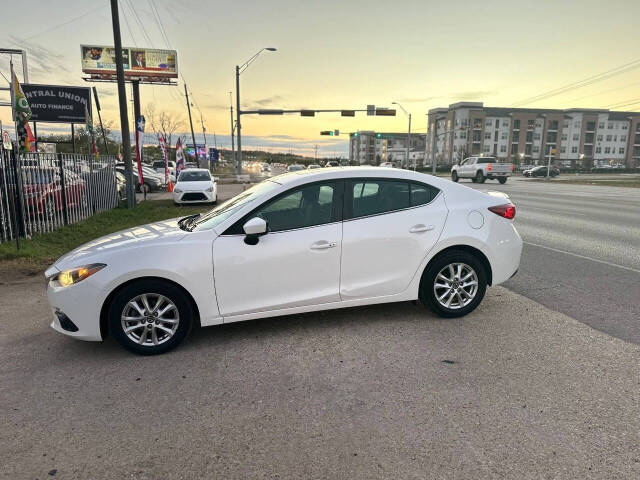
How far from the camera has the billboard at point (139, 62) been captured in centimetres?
4781

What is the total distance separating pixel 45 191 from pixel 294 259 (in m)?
8.62

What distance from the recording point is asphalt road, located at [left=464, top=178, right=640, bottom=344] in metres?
4.67

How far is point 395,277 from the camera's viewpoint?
14.1ft

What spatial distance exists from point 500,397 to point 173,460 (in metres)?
2.22

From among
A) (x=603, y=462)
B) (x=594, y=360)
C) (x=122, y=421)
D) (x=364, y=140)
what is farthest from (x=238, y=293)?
(x=364, y=140)

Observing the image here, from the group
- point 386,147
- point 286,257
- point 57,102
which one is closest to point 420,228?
point 286,257

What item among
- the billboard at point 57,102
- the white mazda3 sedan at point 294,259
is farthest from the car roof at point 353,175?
the billboard at point 57,102

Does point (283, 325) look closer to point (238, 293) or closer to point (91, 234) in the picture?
point (238, 293)

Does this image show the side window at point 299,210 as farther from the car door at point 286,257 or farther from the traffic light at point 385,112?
the traffic light at point 385,112

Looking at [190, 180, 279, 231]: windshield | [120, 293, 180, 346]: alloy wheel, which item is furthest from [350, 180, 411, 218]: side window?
[120, 293, 180, 346]: alloy wheel

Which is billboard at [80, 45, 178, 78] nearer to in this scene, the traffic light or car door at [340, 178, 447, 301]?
the traffic light

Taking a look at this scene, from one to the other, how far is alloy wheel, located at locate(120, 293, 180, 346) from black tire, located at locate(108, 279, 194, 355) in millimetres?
20

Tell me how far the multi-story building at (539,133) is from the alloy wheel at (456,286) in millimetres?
104126

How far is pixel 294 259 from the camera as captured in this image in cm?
394
